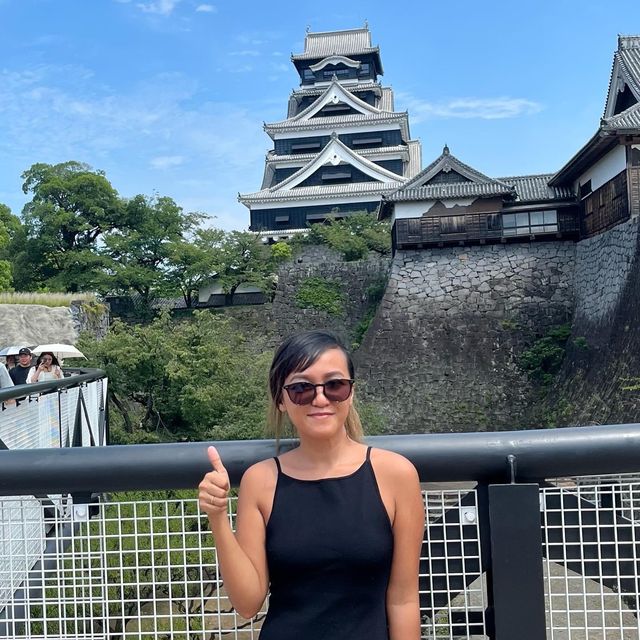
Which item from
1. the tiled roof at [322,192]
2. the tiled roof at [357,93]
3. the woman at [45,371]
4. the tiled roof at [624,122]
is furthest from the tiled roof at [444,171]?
the tiled roof at [357,93]

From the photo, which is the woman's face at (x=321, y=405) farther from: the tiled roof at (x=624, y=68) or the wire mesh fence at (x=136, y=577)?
the tiled roof at (x=624, y=68)

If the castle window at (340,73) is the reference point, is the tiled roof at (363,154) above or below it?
below

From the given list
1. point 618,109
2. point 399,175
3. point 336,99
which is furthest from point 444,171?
point 336,99

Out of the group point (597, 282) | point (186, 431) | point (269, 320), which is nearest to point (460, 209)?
point (597, 282)

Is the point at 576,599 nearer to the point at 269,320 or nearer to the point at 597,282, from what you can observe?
the point at 597,282

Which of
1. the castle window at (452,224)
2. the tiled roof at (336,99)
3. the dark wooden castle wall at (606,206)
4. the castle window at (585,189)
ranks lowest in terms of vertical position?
the dark wooden castle wall at (606,206)

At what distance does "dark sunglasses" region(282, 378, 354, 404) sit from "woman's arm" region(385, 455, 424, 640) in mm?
152

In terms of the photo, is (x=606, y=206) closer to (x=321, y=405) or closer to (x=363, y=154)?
(x=321, y=405)

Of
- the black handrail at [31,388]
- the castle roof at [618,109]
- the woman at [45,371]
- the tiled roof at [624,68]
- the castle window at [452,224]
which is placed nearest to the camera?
the black handrail at [31,388]

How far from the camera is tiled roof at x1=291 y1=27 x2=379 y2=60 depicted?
33156mm

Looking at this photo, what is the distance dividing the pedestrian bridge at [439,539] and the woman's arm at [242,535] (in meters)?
0.05

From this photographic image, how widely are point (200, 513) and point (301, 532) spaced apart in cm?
26

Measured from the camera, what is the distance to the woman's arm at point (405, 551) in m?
1.07

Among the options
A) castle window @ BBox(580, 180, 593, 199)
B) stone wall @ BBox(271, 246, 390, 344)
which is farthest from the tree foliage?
castle window @ BBox(580, 180, 593, 199)
